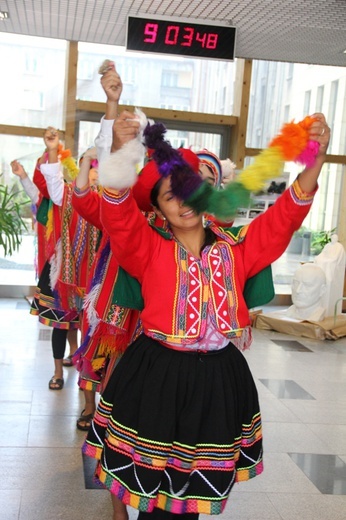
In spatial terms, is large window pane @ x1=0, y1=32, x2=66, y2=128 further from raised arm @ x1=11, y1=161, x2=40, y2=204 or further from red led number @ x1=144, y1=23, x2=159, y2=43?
raised arm @ x1=11, y1=161, x2=40, y2=204

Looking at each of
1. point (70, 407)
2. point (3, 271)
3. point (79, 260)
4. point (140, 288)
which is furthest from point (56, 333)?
point (3, 271)

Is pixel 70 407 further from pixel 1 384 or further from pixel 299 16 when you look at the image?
pixel 299 16

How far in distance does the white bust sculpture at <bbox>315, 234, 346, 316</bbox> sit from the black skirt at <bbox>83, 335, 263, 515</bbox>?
5.16 m

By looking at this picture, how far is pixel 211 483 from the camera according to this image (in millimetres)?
1858

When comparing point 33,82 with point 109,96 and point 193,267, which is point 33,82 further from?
point 193,267

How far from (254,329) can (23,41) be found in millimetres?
3986

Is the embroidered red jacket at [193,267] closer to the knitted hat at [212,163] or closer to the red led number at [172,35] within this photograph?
the knitted hat at [212,163]

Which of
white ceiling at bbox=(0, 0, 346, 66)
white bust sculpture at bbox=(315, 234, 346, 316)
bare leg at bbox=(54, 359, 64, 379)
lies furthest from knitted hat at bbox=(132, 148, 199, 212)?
white bust sculpture at bbox=(315, 234, 346, 316)

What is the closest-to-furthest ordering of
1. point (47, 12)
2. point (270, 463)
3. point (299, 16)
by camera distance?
1. point (270, 463)
2. point (299, 16)
3. point (47, 12)

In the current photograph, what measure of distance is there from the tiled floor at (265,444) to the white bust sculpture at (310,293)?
3.76 ft

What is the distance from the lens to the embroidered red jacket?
1846 millimetres

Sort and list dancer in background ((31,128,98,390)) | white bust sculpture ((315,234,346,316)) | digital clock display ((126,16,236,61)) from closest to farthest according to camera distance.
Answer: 1. dancer in background ((31,128,98,390))
2. digital clock display ((126,16,236,61))
3. white bust sculpture ((315,234,346,316))

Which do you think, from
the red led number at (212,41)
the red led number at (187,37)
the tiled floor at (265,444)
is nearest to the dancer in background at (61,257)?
the tiled floor at (265,444)

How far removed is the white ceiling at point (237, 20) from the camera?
491 cm
